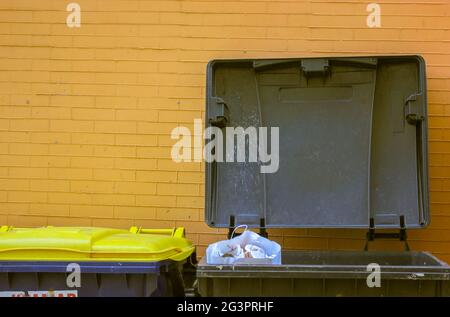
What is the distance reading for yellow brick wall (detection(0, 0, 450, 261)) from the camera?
14.3 ft

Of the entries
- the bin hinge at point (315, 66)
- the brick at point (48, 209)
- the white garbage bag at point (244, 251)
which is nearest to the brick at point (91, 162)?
→ the brick at point (48, 209)

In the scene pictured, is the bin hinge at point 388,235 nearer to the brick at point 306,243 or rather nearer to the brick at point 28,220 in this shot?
the brick at point 306,243

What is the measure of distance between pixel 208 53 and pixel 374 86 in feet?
4.40

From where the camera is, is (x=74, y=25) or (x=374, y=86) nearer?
(x=374, y=86)

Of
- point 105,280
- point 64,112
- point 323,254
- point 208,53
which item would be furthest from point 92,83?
point 323,254

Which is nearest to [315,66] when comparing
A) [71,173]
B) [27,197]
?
[71,173]

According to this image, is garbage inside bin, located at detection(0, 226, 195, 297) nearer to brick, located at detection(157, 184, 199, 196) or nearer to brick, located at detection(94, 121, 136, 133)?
brick, located at detection(157, 184, 199, 196)

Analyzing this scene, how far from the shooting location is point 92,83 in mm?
4438

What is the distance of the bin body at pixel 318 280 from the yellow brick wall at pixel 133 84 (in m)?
1.43

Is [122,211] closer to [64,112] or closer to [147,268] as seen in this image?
[64,112]

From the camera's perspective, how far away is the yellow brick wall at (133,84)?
14.3 feet

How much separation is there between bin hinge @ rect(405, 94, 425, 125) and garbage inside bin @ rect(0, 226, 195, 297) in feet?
6.40

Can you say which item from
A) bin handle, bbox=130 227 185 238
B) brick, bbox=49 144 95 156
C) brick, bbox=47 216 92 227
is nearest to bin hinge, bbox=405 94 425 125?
bin handle, bbox=130 227 185 238

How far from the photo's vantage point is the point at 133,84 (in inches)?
174
